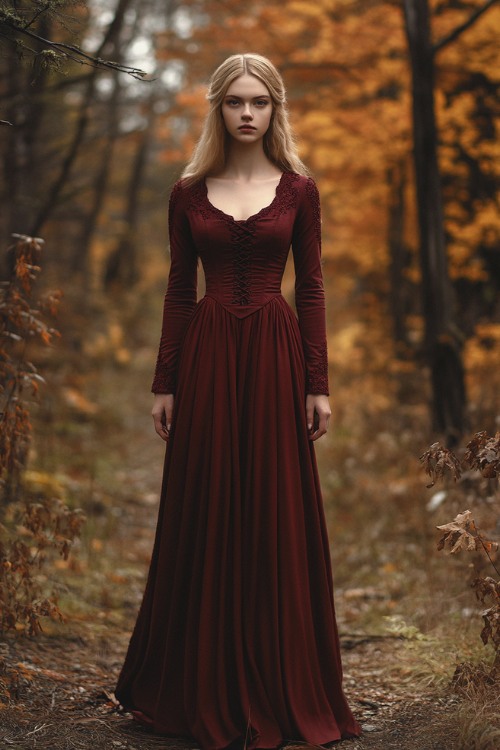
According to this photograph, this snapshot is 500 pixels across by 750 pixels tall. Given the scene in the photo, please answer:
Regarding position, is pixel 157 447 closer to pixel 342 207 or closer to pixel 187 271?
pixel 342 207

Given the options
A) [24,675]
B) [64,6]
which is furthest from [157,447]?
[64,6]

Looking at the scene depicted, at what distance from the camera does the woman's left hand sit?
3398 mm

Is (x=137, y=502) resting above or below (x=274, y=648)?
above

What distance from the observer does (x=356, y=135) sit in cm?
932

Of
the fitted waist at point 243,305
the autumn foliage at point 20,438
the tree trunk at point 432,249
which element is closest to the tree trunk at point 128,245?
the tree trunk at point 432,249

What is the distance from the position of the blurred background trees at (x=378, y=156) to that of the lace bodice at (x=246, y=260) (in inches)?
108

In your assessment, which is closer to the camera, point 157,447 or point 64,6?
point 64,6

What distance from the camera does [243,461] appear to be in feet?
10.9

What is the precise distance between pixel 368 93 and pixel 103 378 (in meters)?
5.77

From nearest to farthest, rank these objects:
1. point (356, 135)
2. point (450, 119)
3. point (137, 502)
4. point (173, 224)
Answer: point (173, 224)
point (137, 502)
point (450, 119)
point (356, 135)

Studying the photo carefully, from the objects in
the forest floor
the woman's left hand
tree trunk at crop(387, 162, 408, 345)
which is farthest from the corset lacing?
tree trunk at crop(387, 162, 408, 345)

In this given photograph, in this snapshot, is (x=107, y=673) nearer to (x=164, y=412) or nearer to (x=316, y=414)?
(x=164, y=412)

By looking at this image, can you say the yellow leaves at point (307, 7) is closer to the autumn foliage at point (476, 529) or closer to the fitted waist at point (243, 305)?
the fitted waist at point (243, 305)

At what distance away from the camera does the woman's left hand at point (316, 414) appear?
11.1ft
